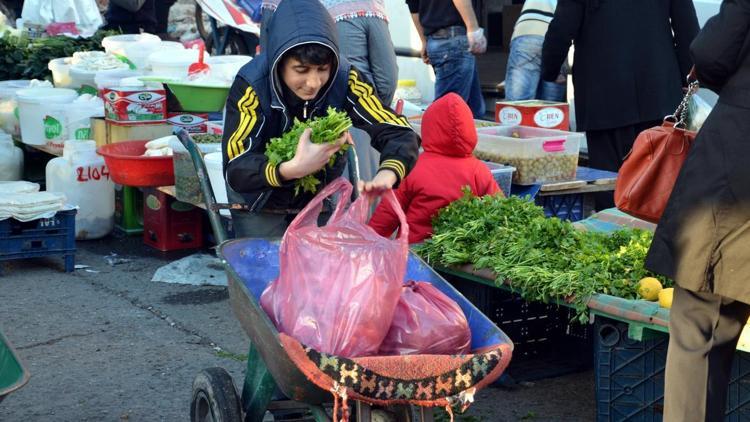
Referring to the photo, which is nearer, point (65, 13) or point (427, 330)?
point (427, 330)

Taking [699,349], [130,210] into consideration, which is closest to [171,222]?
[130,210]

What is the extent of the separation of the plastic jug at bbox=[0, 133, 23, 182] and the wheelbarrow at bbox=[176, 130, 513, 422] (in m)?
5.37

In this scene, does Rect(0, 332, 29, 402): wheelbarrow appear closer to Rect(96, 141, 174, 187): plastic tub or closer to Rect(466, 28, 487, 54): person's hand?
Rect(96, 141, 174, 187): plastic tub

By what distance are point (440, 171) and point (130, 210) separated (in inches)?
124

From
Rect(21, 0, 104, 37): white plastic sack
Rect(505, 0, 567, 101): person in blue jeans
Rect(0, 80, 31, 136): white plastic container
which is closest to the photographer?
Rect(505, 0, 567, 101): person in blue jeans

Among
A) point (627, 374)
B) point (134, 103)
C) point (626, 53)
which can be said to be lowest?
point (627, 374)

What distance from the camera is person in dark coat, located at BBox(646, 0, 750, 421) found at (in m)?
3.31

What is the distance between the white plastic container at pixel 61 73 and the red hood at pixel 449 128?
4.65m

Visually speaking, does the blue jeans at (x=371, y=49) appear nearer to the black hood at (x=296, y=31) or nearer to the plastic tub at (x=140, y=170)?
the plastic tub at (x=140, y=170)

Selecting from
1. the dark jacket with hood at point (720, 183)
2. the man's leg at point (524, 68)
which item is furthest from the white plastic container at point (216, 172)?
the dark jacket with hood at point (720, 183)

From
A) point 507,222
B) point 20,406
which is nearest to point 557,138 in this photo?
point 507,222

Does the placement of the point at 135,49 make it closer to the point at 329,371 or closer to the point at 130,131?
the point at 130,131

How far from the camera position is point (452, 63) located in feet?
26.6

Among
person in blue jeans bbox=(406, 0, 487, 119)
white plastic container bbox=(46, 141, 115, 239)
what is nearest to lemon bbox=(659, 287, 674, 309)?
person in blue jeans bbox=(406, 0, 487, 119)
